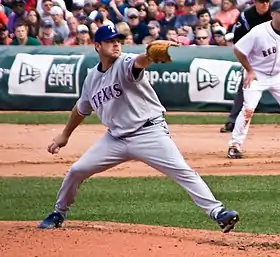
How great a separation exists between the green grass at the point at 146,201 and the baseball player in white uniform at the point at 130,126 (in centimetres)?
98

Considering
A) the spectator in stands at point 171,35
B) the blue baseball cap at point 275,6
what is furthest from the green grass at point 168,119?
the blue baseball cap at point 275,6

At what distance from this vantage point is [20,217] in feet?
28.7

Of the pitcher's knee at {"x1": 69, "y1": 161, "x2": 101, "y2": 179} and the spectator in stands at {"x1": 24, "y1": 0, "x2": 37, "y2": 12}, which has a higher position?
the pitcher's knee at {"x1": 69, "y1": 161, "x2": 101, "y2": 179}

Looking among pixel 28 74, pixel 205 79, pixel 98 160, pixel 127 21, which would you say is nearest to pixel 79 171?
pixel 98 160

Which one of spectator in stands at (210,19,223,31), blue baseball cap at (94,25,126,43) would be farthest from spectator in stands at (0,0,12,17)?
blue baseball cap at (94,25,126,43)

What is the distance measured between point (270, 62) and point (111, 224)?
4189 millimetres

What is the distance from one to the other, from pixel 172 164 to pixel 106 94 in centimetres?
74

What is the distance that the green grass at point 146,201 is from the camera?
852cm

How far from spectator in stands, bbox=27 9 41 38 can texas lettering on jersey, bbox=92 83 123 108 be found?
10.6 m

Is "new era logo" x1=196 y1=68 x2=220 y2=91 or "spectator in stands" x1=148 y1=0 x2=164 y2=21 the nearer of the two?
"new era logo" x1=196 y1=68 x2=220 y2=91

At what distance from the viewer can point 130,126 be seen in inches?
292

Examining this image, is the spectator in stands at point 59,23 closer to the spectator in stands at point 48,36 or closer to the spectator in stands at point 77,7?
the spectator in stands at point 48,36

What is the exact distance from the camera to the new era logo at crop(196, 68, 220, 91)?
15922mm

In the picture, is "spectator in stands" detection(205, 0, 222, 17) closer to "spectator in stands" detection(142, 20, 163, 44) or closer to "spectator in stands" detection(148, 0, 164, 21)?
"spectator in stands" detection(148, 0, 164, 21)
